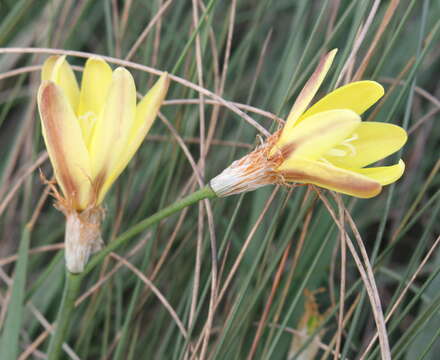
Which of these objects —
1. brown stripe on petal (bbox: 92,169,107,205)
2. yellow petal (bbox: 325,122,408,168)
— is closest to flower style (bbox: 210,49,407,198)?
yellow petal (bbox: 325,122,408,168)

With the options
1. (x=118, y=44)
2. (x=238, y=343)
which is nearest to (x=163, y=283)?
(x=238, y=343)

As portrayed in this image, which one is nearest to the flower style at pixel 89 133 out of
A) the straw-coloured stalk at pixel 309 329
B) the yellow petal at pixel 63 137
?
the yellow petal at pixel 63 137

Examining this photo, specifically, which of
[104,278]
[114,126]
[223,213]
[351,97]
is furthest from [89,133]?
[223,213]

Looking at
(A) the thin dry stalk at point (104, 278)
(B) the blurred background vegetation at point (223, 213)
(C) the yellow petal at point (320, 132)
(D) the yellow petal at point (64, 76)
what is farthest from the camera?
(A) the thin dry stalk at point (104, 278)

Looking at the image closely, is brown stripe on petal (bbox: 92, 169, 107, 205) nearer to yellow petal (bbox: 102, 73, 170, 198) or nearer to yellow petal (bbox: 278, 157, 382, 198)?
yellow petal (bbox: 102, 73, 170, 198)

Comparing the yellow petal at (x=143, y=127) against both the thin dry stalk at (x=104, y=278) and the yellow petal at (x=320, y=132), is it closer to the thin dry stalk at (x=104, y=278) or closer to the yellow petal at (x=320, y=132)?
the yellow petal at (x=320, y=132)

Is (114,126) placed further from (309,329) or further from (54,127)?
(309,329)
